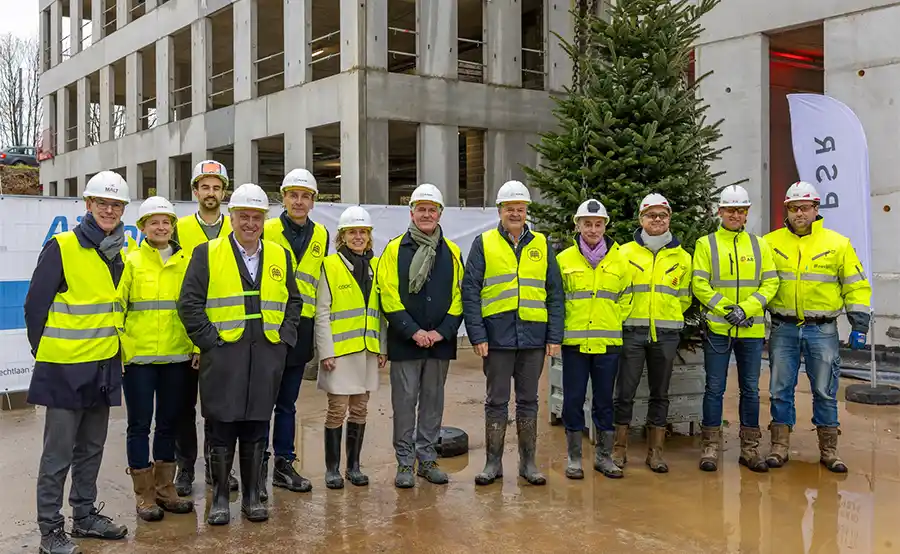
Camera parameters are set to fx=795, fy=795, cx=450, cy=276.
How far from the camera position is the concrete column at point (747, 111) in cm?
1310

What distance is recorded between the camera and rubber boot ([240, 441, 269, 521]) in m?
5.18

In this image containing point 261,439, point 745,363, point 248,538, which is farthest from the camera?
point 745,363

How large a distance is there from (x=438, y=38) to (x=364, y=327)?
14265 millimetres

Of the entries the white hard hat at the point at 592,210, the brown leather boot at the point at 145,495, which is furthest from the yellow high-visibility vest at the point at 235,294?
the white hard hat at the point at 592,210

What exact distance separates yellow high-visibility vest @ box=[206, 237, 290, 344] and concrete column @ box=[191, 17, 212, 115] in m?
19.6

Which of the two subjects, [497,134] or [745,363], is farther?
[497,134]

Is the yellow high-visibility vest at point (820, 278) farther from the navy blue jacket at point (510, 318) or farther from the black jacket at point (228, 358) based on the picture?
the black jacket at point (228, 358)

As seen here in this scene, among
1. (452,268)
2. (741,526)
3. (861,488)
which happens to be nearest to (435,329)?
(452,268)

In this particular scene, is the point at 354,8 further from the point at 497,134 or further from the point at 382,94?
the point at 497,134

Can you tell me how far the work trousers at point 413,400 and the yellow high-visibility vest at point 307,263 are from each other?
794 mm

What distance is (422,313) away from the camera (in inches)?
231

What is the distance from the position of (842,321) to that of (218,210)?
9.87 m

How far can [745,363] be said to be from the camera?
6.41 m

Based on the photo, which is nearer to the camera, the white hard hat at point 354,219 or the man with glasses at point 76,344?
the man with glasses at point 76,344
